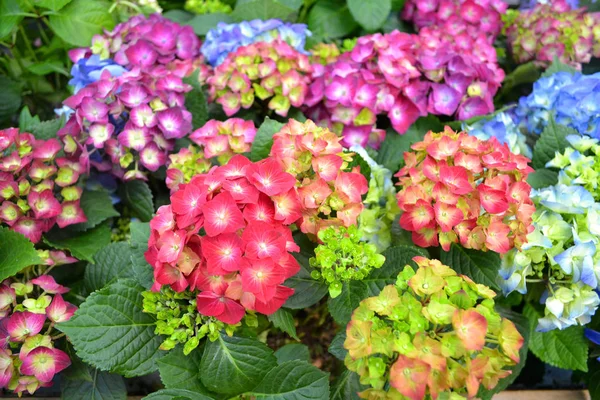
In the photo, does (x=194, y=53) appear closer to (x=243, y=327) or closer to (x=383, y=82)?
(x=383, y=82)

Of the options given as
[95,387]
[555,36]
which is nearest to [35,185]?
[95,387]

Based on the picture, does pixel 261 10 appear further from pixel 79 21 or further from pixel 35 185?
pixel 35 185

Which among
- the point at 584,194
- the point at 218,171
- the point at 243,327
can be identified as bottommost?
the point at 243,327

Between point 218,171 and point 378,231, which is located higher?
point 218,171

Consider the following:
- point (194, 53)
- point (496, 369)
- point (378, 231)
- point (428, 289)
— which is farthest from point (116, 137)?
point (496, 369)

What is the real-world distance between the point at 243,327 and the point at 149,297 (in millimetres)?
217

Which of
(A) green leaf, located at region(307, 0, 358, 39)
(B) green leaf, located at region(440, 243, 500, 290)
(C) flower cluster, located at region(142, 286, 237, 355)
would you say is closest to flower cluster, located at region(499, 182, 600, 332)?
(B) green leaf, located at region(440, 243, 500, 290)

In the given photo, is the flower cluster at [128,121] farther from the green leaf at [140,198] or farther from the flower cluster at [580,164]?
the flower cluster at [580,164]

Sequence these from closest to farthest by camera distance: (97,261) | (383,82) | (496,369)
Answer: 1. (496,369)
2. (97,261)
3. (383,82)

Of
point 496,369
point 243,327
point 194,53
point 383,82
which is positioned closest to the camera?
point 496,369

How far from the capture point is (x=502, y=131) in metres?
1.34

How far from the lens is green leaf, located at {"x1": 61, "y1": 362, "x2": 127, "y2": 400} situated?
1.11 m

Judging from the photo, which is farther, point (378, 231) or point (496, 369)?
point (378, 231)

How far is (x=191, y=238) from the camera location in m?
0.87
